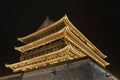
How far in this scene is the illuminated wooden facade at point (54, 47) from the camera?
20.3 m

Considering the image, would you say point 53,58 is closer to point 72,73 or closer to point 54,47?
point 54,47

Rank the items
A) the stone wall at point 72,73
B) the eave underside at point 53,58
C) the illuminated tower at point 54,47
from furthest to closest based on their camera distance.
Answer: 1. the illuminated tower at point 54,47
2. the eave underside at point 53,58
3. the stone wall at point 72,73

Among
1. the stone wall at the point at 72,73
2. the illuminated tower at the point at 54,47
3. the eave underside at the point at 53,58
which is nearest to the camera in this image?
the stone wall at the point at 72,73

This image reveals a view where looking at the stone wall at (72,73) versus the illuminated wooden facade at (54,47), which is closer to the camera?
the stone wall at (72,73)

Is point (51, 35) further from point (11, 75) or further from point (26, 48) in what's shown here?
point (11, 75)

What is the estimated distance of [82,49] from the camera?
76.3 ft

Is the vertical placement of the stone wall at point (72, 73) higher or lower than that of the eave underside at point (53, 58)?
lower

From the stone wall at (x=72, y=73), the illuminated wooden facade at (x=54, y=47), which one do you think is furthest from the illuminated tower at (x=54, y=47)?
the stone wall at (x=72, y=73)

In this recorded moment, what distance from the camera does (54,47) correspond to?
71.2ft

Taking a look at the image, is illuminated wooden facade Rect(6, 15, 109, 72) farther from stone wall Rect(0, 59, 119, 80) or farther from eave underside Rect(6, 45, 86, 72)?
stone wall Rect(0, 59, 119, 80)

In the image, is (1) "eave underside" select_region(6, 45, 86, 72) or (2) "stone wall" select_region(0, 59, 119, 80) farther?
(1) "eave underside" select_region(6, 45, 86, 72)

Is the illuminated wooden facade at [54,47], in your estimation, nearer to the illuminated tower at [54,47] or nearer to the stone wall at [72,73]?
the illuminated tower at [54,47]

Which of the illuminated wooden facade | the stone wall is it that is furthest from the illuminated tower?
the stone wall

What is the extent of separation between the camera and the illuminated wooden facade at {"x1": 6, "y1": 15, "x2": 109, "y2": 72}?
66.7ft
